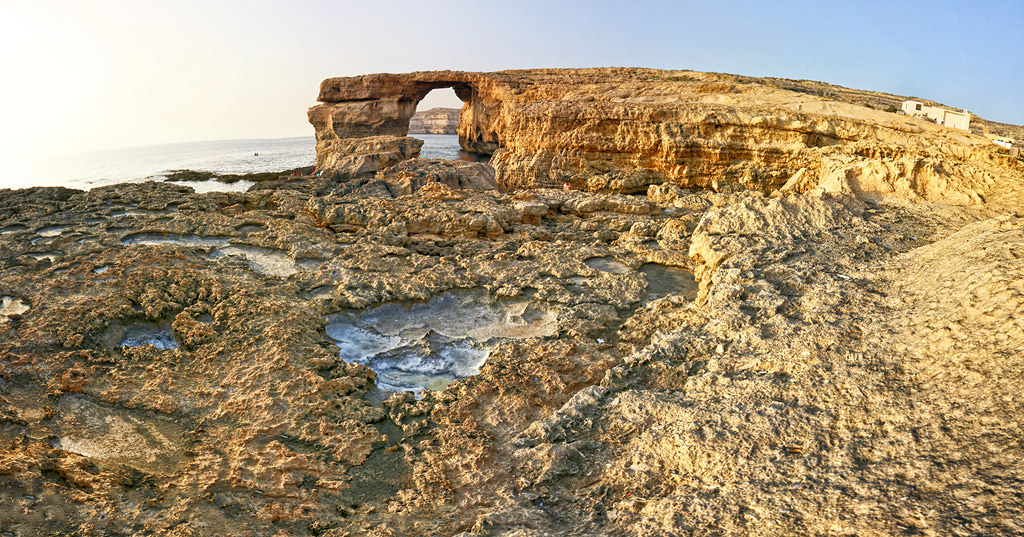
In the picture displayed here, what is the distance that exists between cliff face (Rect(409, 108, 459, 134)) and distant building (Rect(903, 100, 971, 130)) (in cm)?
8234

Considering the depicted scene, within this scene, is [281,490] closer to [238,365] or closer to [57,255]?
[238,365]

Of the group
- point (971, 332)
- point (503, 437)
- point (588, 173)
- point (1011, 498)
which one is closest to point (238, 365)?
point (503, 437)

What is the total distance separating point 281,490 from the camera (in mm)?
3910

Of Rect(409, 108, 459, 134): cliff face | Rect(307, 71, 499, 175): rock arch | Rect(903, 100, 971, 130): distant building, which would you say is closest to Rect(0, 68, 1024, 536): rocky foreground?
Rect(903, 100, 971, 130): distant building

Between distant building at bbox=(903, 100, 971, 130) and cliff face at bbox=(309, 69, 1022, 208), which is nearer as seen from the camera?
cliff face at bbox=(309, 69, 1022, 208)

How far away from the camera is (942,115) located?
1514cm

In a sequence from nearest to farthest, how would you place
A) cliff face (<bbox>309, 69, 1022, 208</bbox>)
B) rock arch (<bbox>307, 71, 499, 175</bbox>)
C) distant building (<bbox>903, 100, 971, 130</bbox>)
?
cliff face (<bbox>309, 69, 1022, 208</bbox>), distant building (<bbox>903, 100, 971, 130</bbox>), rock arch (<bbox>307, 71, 499, 175</bbox>)

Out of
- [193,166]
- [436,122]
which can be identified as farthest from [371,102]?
[436,122]

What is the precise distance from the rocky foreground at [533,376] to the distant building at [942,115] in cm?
627

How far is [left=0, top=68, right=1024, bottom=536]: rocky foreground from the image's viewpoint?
11.0ft

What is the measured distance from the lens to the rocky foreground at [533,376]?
334cm

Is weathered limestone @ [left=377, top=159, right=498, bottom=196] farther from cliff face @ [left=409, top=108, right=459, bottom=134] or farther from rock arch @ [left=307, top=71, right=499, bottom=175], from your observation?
cliff face @ [left=409, top=108, right=459, bottom=134]

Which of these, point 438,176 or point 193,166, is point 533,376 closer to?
point 438,176

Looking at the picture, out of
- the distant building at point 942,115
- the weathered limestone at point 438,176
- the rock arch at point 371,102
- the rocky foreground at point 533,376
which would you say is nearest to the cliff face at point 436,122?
the rock arch at point 371,102
